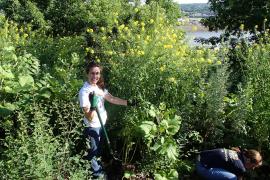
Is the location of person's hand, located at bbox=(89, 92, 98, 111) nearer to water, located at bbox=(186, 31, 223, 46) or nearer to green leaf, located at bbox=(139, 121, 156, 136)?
green leaf, located at bbox=(139, 121, 156, 136)

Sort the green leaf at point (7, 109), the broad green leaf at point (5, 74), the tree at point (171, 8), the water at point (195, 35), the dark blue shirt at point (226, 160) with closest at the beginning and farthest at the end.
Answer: the dark blue shirt at point (226, 160) → the green leaf at point (7, 109) → the broad green leaf at point (5, 74) → the water at point (195, 35) → the tree at point (171, 8)

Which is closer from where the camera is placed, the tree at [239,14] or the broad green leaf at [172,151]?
the broad green leaf at [172,151]

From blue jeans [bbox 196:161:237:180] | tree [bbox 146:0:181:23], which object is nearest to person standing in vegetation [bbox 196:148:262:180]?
blue jeans [bbox 196:161:237:180]

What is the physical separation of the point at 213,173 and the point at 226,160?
0.76 feet

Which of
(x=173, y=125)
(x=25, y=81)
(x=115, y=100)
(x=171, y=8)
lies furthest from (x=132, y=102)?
(x=171, y=8)

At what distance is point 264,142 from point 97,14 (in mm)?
9833

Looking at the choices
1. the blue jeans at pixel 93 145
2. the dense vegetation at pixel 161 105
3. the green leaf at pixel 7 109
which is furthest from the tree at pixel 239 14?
the green leaf at pixel 7 109

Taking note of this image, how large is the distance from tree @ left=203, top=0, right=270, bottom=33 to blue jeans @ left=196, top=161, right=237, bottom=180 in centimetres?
453

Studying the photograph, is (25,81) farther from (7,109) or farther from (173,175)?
(173,175)

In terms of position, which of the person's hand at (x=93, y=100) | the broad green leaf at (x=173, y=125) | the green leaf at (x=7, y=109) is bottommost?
the broad green leaf at (x=173, y=125)

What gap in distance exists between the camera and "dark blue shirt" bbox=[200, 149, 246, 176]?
4.86m

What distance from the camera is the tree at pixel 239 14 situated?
9602mm

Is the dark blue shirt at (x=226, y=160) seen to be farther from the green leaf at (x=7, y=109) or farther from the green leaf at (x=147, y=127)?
the green leaf at (x=7, y=109)

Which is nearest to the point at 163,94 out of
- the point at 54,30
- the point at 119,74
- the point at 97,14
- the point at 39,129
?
the point at 119,74
